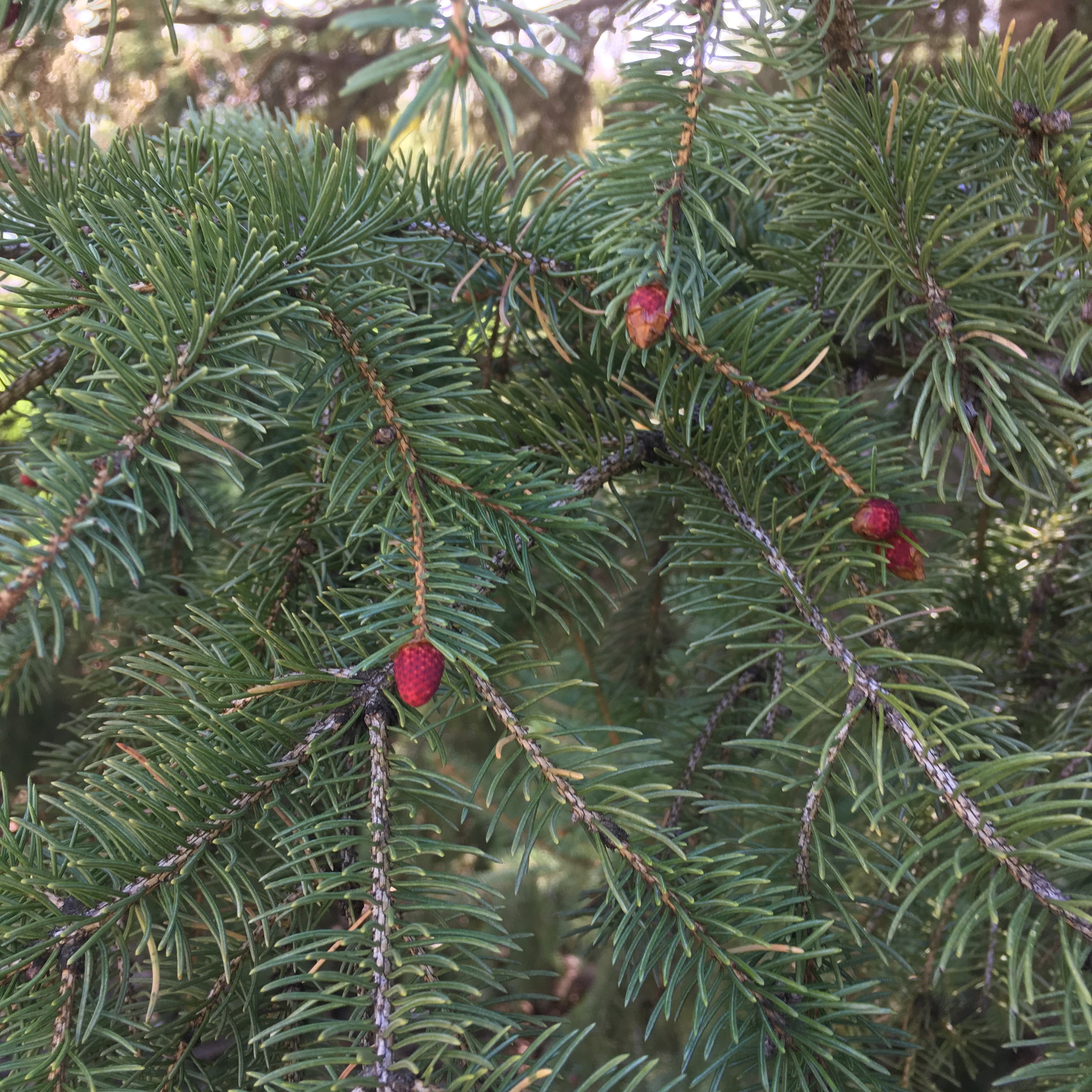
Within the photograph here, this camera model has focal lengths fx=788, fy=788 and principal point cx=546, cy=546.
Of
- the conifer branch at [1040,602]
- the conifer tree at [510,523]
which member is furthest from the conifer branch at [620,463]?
the conifer branch at [1040,602]

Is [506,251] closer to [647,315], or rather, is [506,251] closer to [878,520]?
[647,315]

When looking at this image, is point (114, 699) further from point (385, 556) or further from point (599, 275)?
point (599, 275)

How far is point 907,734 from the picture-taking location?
1.31ft

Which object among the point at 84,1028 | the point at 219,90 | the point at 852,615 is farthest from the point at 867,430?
the point at 219,90

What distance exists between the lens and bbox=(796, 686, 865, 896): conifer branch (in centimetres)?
41

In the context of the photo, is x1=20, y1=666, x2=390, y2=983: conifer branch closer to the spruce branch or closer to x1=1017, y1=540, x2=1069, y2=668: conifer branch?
the spruce branch

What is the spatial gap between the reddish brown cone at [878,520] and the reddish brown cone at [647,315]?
156 millimetres

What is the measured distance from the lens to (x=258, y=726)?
1.34 ft

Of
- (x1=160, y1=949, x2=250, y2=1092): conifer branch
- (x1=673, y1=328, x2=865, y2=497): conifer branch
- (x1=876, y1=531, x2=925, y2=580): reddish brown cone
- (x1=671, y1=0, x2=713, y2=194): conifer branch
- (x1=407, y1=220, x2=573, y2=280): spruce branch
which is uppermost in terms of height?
(x1=671, y1=0, x2=713, y2=194): conifer branch

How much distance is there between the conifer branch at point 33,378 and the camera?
1.50 ft

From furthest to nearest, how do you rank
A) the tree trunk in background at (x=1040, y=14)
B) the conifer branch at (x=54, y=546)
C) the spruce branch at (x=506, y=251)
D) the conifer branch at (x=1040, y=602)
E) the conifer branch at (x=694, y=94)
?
1. the tree trunk in background at (x=1040, y=14)
2. the conifer branch at (x=1040, y=602)
3. the spruce branch at (x=506, y=251)
4. the conifer branch at (x=694, y=94)
5. the conifer branch at (x=54, y=546)

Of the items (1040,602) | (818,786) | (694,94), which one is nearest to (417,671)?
(818,786)

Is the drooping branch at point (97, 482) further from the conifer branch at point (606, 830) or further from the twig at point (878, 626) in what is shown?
the twig at point (878, 626)

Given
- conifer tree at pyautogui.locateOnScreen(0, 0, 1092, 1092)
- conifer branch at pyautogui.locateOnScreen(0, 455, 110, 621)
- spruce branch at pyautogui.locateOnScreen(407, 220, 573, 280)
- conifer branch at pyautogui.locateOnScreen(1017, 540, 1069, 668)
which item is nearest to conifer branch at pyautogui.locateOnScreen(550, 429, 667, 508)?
conifer tree at pyautogui.locateOnScreen(0, 0, 1092, 1092)
